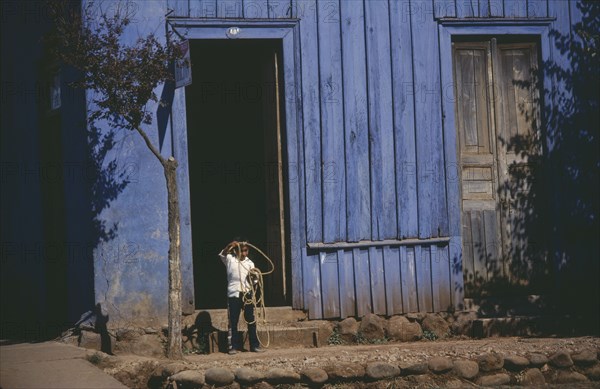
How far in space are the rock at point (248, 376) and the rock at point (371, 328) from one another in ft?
7.64

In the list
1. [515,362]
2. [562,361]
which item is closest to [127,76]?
[515,362]

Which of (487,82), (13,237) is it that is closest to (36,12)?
(13,237)

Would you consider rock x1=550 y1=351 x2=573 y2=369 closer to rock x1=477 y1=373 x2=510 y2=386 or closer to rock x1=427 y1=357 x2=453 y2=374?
rock x1=477 y1=373 x2=510 y2=386

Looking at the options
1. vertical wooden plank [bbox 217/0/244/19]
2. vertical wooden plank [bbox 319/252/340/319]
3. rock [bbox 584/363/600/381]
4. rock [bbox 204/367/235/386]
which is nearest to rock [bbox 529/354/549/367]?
rock [bbox 584/363/600/381]

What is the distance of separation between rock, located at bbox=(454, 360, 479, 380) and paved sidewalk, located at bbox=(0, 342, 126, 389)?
3469 millimetres

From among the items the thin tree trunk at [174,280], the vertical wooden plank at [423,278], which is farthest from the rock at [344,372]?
the vertical wooden plank at [423,278]

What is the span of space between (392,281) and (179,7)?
4.24 m

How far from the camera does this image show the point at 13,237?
13.6 m

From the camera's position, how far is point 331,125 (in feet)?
35.6

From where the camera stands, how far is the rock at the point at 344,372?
880 centimetres

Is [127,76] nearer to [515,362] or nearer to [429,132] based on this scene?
[429,132]

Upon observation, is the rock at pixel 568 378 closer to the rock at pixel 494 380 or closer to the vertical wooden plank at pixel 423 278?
the rock at pixel 494 380

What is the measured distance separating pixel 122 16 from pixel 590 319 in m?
6.96

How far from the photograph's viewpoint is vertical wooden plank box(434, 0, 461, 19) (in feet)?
36.6
